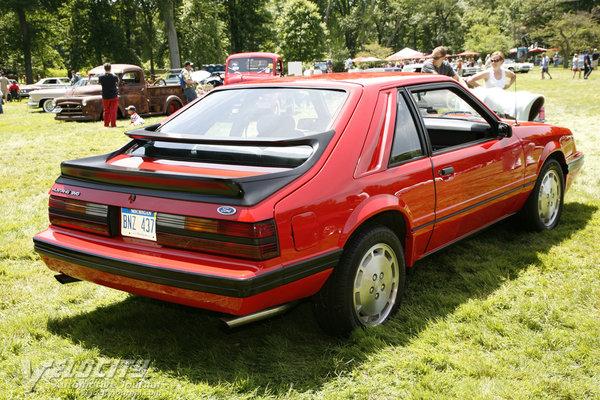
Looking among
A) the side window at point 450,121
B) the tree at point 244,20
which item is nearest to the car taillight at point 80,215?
the side window at point 450,121

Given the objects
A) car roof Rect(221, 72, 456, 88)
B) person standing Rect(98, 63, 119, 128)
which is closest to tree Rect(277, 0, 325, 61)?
person standing Rect(98, 63, 119, 128)

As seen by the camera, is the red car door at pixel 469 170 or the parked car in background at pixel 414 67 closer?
the red car door at pixel 469 170

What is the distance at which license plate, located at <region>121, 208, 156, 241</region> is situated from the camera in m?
2.68

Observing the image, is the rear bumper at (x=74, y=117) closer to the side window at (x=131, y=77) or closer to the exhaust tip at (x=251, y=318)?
the side window at (x=131, y=77)

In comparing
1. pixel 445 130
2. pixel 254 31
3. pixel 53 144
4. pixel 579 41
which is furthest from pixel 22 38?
pixel 579 41

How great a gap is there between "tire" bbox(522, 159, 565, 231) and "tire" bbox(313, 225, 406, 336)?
2.01 meters

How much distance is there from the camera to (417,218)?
10.8ft

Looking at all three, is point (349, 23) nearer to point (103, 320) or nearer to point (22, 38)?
point (22, 38)

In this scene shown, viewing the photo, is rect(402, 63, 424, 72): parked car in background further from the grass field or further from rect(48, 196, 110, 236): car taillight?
rect(48, 196, 110, 236): car taillight

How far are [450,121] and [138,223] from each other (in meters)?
2.89

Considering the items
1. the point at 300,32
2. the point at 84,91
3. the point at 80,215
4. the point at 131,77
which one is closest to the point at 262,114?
the point at 80,215

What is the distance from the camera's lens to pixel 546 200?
4824 mm

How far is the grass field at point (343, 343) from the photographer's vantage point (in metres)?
2.57

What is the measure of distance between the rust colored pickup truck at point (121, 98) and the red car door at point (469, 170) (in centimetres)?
1353
